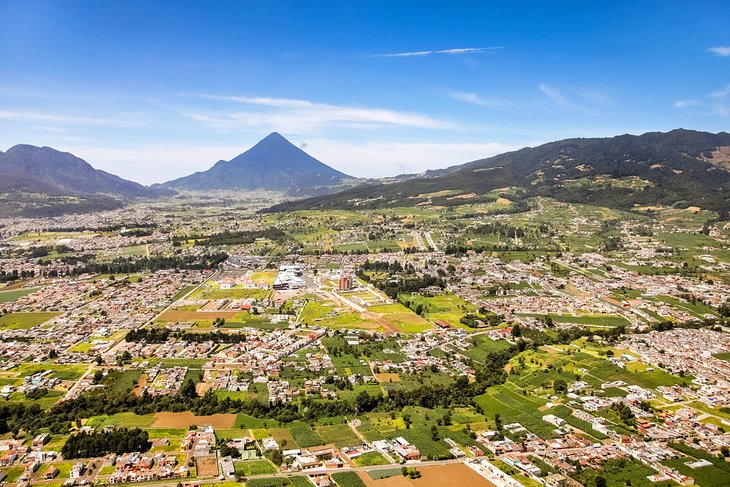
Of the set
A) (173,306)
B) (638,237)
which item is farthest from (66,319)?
(638,237)

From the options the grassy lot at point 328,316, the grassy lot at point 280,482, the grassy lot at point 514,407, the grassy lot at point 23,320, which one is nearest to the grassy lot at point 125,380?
the grassy lot at point 280,482

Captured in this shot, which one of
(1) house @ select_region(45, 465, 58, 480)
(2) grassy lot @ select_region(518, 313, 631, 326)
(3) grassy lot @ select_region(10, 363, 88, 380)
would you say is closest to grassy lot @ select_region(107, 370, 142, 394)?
(3) grassy lot @ select_region(10, 363, 88, 380)

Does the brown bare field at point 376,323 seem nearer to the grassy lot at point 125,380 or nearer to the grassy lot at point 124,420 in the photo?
the grassy lot at point 125,380

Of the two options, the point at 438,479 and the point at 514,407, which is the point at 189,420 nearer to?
the point at 438,479

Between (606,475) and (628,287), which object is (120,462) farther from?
(628,287)

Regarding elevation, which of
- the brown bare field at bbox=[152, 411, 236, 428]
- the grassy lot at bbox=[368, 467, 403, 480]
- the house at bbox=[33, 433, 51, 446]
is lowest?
the grassy lot at bbox=[368, 467, 403, 480]

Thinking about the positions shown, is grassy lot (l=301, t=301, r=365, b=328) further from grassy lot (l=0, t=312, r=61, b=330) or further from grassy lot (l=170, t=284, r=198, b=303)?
grassy lot (l=0, t=312, r=61, b=330)

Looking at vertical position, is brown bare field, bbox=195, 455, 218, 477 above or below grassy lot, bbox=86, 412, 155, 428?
below
